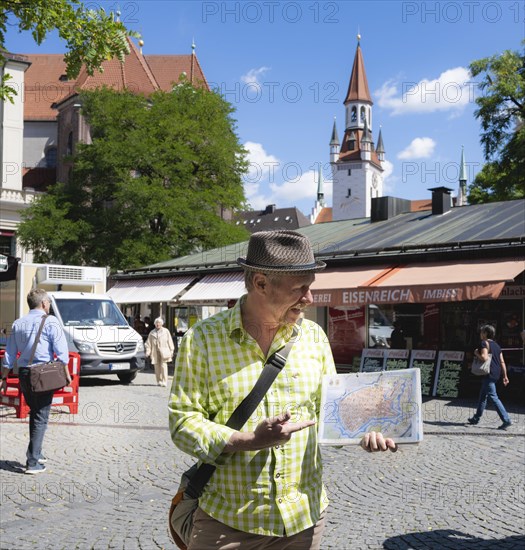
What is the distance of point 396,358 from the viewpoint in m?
17.4

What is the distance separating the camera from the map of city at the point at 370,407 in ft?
8.70

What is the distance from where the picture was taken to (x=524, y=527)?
5.70 metres

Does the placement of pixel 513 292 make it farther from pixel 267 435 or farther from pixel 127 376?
pixel 267 435

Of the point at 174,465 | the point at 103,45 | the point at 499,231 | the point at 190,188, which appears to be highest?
the point at 190,188

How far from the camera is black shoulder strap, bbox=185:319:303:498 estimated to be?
2.61 metres

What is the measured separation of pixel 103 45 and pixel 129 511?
18.3 feet

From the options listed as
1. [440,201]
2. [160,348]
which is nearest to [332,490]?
[160,348]

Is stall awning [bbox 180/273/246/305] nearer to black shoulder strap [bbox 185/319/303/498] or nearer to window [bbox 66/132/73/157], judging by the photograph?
black shoulder strap [bbox 185/319/303/498]

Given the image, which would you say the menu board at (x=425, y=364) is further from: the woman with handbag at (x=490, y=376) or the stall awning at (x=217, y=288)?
the stall awning at (x=217, y=288)

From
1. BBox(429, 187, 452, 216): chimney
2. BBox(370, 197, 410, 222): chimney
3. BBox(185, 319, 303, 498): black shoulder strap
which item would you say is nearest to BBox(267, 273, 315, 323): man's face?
BBox(185, 319, 303, 498): black shoulder strap

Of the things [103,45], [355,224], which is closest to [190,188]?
[355,224]

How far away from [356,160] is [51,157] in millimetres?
71401

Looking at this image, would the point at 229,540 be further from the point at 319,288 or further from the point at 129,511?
the point at 319,288

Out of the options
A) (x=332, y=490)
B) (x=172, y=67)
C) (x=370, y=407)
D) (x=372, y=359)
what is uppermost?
(x=172, y=67)
